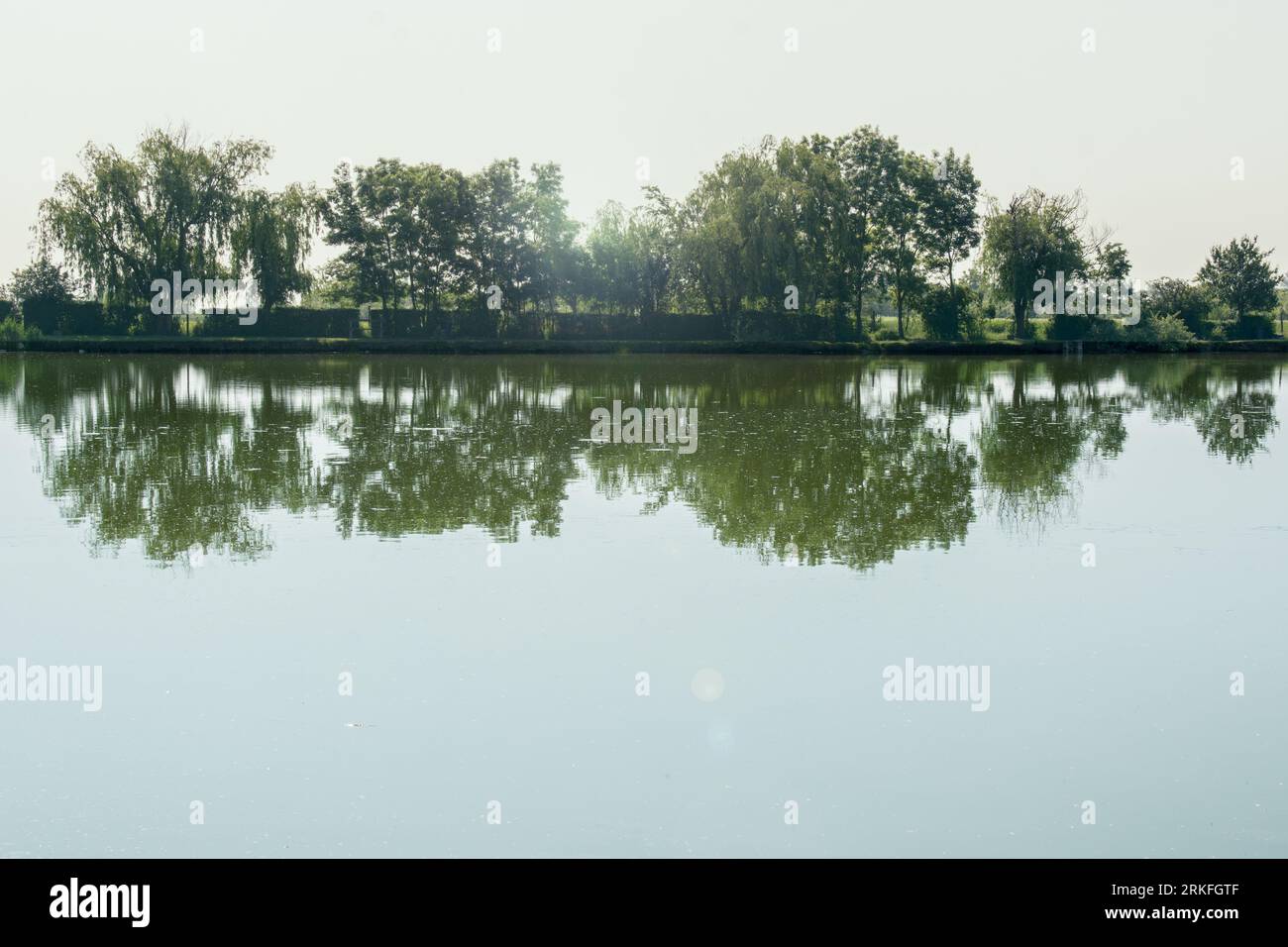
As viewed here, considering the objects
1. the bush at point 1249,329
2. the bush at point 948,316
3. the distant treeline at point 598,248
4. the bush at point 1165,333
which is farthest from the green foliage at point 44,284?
the bush at point 1249,329

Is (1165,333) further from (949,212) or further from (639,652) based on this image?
(639,652)

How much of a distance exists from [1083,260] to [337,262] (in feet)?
104

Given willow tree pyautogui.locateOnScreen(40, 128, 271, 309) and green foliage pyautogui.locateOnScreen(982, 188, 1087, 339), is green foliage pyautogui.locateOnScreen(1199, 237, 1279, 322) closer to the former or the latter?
green foliage pyautogui.locateOnScreen(982, 188, 1087, 339)

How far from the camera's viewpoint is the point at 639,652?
723 centimetres

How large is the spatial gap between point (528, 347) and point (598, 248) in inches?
297

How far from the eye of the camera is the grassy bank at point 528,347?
45250 mm

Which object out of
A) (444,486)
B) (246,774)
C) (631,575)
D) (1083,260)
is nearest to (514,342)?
(1083,260)

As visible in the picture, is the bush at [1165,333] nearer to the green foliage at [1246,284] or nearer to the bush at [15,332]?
the green foliage at [1246,284]

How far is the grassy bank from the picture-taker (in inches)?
1781

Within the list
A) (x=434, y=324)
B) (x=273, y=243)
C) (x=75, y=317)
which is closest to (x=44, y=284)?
(x=75, y=317)

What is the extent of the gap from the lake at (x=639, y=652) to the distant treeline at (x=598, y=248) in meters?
34.8

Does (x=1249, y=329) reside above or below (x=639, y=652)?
above
